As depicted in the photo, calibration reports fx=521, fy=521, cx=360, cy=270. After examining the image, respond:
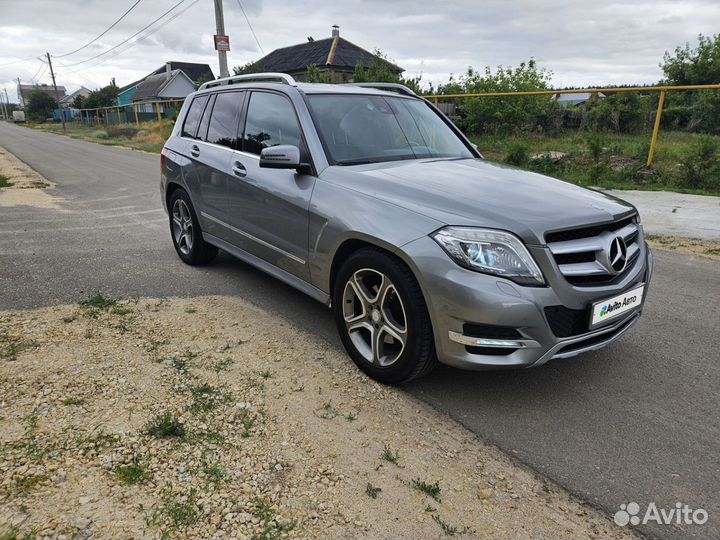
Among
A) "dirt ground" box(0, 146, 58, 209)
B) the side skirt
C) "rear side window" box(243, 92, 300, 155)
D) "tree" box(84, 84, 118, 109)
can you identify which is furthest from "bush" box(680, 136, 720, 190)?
"tree" box(84, 84, 118, 109)

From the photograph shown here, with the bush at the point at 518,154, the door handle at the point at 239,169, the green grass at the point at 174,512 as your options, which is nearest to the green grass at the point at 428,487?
the green grass at the point at 174,512

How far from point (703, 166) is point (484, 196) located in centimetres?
866

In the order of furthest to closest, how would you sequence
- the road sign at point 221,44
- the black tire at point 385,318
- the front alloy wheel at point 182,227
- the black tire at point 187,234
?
the road sign at point 221,44
the front alloy wheel at point 182,227
the black tire at point 187,234
the black tire at point 385,318

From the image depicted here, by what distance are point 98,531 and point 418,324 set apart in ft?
5.56

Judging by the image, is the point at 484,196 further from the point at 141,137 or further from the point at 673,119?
the point at 141,137

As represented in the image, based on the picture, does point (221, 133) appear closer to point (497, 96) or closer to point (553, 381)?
point (553, 381)

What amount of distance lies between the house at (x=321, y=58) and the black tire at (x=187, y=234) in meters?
34.2

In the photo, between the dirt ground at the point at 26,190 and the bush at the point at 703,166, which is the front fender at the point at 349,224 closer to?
the dirt ground at the point at 26,190

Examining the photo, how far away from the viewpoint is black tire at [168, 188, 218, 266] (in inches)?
207

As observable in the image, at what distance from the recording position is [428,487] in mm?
2295

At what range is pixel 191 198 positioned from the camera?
16.8 ft

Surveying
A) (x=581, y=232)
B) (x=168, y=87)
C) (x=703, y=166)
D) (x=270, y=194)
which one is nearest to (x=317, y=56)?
(x=168, y=87)

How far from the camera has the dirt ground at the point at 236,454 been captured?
209 centimetres

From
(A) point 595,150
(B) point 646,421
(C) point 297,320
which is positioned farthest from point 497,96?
(B) point 646,421
